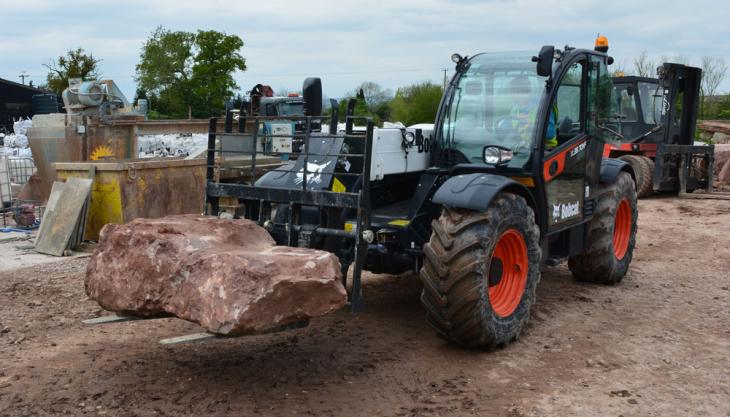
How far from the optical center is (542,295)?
279 inches

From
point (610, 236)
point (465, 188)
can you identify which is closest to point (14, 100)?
point (610, 236)

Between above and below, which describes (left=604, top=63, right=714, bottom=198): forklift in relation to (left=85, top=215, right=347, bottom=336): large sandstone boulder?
above

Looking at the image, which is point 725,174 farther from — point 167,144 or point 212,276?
point 212,276

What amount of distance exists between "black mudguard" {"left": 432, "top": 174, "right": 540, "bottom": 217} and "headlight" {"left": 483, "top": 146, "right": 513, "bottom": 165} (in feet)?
1.14

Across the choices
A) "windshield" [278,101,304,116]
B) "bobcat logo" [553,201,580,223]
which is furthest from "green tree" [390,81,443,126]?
"bobcat logo" [553,201,580,223]

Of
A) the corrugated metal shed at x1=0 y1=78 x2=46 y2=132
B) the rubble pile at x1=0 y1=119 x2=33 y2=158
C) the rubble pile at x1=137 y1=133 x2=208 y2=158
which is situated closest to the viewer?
the rubble pile at x1=137 y1=133 x2=208 y2=158

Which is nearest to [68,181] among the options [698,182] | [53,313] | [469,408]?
[53,313]

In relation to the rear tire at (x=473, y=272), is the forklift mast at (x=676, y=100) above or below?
above

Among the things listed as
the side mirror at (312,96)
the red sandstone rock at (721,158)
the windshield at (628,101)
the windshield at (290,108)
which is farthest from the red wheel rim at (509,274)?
the red sandstone rock at (721,158)

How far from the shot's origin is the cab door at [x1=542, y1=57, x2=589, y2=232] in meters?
6.02

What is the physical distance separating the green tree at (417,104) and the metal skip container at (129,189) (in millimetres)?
14053

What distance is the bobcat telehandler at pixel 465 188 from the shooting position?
4988 millimetres

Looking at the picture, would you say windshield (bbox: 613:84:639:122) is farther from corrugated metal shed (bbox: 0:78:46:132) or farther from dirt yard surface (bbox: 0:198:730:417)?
corrugated metal shed (bbox: 0:78:46:132)

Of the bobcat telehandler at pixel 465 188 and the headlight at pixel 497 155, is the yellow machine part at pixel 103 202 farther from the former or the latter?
the headlight at pixel 497 155
